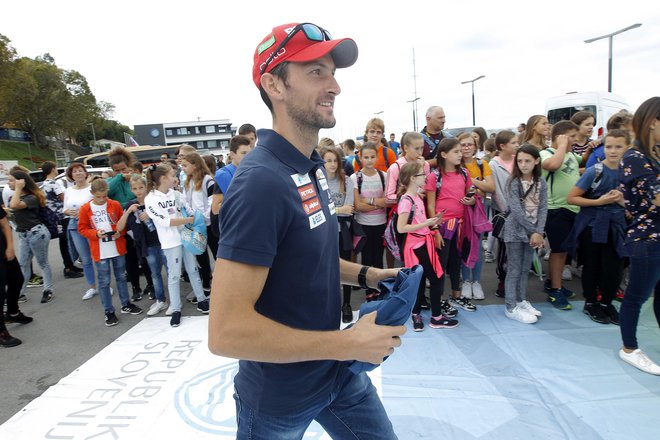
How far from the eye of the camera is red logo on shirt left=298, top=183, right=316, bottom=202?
1.16m

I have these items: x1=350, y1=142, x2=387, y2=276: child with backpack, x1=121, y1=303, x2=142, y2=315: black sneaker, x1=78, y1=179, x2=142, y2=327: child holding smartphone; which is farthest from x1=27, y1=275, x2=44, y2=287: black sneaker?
x1=350, y1=142, x2=387, y2=276: child with backpack

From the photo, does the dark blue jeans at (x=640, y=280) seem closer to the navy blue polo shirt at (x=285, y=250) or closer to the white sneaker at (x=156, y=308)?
the navy blue polo shirt at (x=285, y=250)

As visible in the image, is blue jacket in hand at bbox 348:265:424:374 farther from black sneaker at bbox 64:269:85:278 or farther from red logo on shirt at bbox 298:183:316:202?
black sneaker at bbox 64:269:85:278

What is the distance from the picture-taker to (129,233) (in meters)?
5.22

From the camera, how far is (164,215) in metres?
4.39

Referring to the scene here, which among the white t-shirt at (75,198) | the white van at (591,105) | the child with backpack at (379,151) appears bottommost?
the white t-shirt at (75,198)

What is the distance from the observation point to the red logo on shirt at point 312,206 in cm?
116

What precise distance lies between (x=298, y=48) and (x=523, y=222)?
3420 mm

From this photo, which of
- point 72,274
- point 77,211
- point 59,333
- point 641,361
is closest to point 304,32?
point 641,361

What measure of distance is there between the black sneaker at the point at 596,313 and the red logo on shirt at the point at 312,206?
393 centimetres

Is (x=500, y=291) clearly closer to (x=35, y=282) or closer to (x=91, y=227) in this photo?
(x=91, y=227)

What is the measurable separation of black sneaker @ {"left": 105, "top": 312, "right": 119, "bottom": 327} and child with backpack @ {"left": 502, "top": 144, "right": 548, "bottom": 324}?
457 cm

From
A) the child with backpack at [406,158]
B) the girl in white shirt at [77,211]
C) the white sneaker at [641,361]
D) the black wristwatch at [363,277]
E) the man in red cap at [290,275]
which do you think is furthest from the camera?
the girl in white shirt at [77,211]

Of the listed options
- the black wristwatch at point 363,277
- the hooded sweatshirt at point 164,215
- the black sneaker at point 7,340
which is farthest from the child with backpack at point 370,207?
the black sneaker at point 7,340
